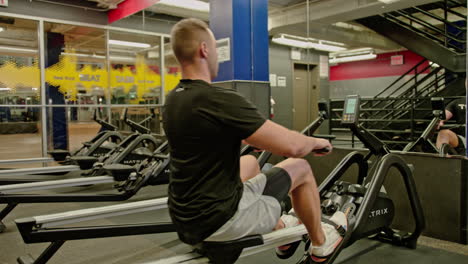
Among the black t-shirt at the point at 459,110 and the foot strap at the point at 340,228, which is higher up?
the black t-shirt at the point at 459,110

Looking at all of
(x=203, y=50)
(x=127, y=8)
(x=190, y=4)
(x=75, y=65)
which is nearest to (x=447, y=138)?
(x=203, y=50)

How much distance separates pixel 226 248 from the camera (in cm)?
173

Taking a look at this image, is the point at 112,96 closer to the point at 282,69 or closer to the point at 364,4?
the point at 282,69

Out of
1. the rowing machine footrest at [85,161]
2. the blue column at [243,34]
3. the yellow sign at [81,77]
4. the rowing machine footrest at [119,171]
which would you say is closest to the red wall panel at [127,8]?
the yellow sign at [81,77]

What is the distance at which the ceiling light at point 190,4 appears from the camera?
20.5ft

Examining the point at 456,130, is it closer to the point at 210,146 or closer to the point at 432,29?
the point at 432,29

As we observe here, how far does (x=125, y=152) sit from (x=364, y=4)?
3538 millimetres

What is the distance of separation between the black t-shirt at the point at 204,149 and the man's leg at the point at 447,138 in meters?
3.02

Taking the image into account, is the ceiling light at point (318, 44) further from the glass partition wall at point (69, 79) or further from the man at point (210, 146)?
the glass partition wall at point (69, 79)

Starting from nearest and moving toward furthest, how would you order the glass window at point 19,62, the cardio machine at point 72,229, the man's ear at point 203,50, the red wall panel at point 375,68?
the man's ear at point 203,50
the cardio machine at point 72,229
the red wall panel at point 375,68
the glass window at point 19,62

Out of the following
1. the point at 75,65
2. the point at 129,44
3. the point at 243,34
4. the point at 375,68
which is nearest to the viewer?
the point at 375,68

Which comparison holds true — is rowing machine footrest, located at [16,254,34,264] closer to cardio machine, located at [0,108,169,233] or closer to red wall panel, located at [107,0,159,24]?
cardio machine, located at [0,108,169,233]

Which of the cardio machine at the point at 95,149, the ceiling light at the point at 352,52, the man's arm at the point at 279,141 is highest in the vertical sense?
the ceiling light at the point at 352,52

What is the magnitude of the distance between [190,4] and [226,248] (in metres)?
5.49
